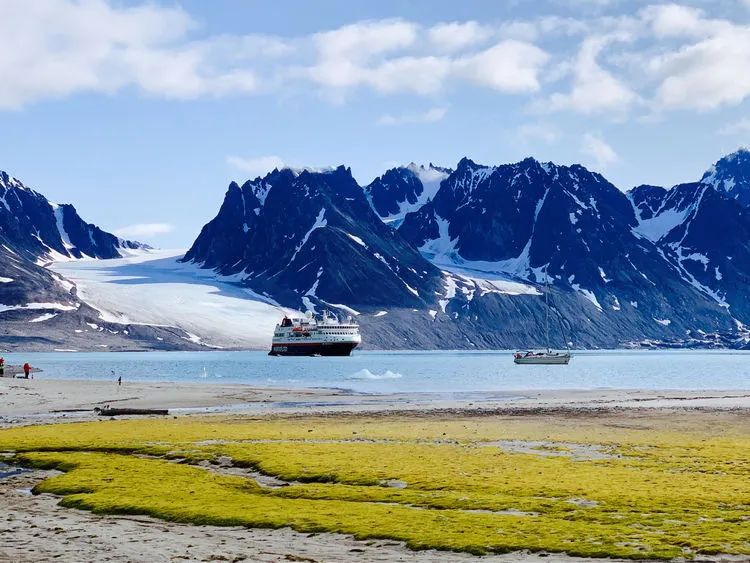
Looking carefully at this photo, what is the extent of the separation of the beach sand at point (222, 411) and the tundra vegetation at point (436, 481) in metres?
1.00

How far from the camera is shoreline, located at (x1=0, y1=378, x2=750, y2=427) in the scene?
71912 mm

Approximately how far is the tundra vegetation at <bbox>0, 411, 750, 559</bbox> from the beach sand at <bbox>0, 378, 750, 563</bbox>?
3.27 feet

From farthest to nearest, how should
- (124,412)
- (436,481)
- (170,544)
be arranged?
(124,412), (436,481), (170,544)

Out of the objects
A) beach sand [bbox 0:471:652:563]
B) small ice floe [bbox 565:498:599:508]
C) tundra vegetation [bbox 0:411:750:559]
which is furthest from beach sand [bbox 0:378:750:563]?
small ice floe [bbox 565:498:599:508]

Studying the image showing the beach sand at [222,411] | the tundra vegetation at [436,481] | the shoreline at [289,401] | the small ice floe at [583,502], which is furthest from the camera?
the shoreline at [289,401]

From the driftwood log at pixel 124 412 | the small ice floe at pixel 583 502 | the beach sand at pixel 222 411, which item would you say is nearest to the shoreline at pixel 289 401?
the beach sand at pixel 222 411

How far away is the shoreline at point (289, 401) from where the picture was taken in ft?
236

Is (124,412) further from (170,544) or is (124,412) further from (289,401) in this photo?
(170,544)

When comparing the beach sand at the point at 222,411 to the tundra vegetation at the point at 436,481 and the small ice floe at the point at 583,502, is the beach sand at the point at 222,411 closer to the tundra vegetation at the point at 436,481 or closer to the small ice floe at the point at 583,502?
the tundra vegetation at the point at 436,481

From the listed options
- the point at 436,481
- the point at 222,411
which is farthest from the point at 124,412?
the point at 436,481

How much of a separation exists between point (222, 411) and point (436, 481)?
44.4 metres

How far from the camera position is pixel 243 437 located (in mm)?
47562

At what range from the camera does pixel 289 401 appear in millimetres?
86250

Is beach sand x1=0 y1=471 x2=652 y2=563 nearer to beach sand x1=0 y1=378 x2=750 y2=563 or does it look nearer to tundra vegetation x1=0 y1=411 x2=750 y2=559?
beach sand x1=0 y1=378 x2=750 y2=563
